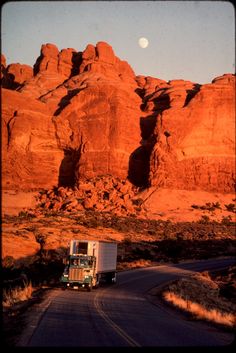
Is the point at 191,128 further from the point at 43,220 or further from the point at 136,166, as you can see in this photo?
the point at 43,220

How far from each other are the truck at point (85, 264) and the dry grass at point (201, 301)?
12.6 ft

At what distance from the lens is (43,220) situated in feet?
202

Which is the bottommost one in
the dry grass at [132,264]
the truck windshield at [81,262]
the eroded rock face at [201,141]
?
the dry grass at [132,264]

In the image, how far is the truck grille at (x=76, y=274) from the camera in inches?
1086

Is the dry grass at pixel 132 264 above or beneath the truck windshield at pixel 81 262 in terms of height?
beneath

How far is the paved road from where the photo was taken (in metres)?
11.6

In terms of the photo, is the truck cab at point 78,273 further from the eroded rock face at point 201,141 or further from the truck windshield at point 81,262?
the eroded rock face at point 201,141

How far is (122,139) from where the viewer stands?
294 feet

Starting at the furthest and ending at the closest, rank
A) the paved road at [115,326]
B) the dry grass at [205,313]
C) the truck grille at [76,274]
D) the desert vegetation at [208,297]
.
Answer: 1. the truck grille at [76,274]
2. the desert vegetation at [208,297]
3. the dry grass at [205,313]
4. the paved road at [115,326]

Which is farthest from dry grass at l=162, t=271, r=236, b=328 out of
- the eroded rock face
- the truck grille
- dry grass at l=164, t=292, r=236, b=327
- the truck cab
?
the eroded rock face

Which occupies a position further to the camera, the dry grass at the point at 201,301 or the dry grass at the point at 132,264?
the dry grass at the point at 132,264

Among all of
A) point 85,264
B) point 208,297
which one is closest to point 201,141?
point 208,297

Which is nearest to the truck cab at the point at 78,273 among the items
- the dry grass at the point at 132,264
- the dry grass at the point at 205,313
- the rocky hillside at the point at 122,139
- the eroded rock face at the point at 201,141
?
the dry grass at the point at 205,313

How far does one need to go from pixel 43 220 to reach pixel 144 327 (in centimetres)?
4750
